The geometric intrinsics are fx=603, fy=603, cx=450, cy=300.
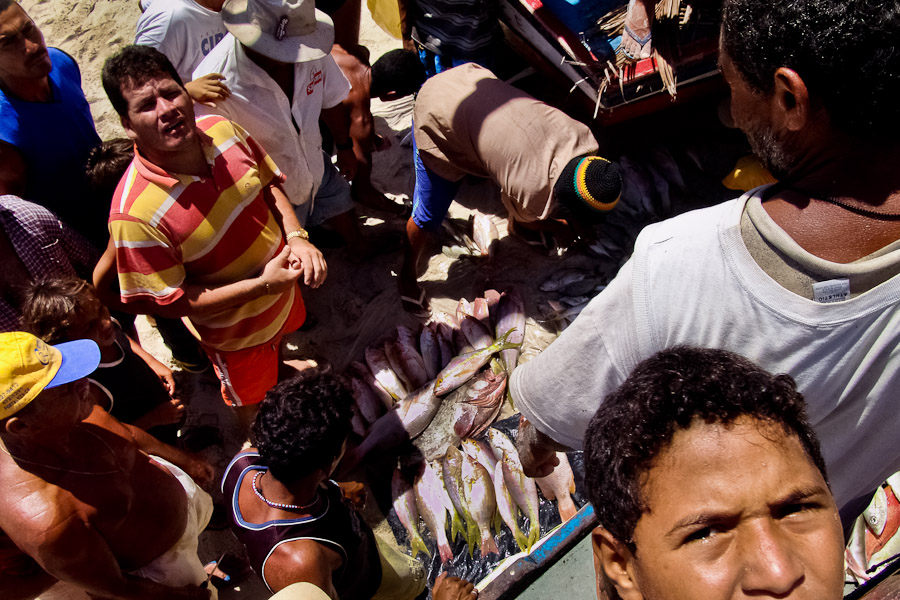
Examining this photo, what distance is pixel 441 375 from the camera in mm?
3900

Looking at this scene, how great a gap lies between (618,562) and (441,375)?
8.86ft

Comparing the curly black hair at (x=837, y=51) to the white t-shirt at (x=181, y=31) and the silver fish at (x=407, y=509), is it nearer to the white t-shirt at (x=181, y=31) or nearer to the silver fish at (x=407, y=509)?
the silver fish at (x=407, y=509)

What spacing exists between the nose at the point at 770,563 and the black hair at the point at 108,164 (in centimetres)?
339

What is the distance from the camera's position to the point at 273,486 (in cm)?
238

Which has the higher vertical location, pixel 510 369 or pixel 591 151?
pixel 591 151

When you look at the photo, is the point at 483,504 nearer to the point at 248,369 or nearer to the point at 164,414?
the point at 248,369

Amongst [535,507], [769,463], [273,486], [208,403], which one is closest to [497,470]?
[535,507]

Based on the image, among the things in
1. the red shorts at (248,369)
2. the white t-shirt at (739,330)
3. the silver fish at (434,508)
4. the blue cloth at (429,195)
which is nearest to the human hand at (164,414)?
the red shorts at (248,369)

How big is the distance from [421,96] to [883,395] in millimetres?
3091

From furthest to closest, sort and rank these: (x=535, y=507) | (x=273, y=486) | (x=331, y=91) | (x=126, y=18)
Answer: (x=126, y=18) → (x=331, y=91) → (x=535, y=507) → (x=273, y=486)

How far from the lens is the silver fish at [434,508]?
3.34 metres

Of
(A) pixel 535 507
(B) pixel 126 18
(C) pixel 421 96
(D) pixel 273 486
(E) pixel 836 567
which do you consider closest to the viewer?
(E) pixel 836 567

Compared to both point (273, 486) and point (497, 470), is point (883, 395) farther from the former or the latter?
point (497, 470)

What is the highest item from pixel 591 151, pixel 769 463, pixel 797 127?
pixel 797 127
